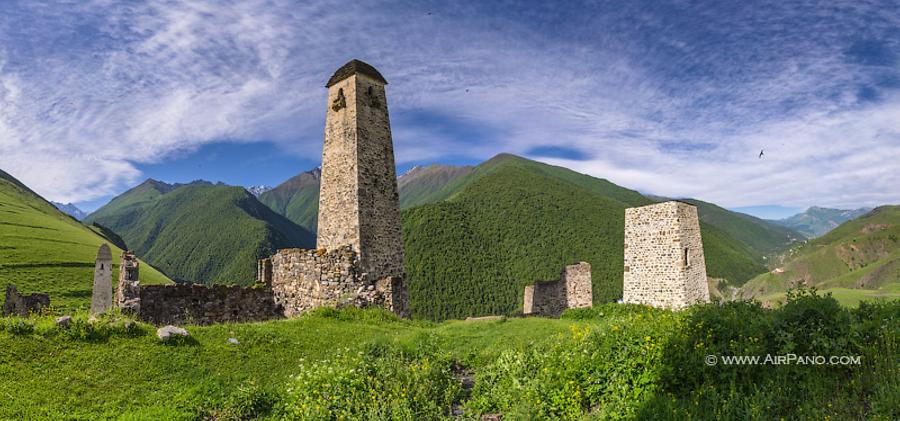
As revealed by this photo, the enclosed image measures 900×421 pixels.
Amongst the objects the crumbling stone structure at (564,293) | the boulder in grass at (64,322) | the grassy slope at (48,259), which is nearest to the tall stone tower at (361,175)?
the boulder in grass at (64,322)

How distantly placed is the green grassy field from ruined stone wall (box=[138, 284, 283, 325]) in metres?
4.35

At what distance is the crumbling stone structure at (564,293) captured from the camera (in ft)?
89.8

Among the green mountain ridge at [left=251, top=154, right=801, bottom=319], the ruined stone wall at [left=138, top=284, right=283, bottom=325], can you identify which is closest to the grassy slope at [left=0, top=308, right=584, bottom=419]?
the ruined stone wall at [left=138, top=284, right=283, bottom=325]

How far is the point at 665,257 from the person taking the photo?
2122cm

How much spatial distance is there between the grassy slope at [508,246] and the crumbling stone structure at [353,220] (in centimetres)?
3910

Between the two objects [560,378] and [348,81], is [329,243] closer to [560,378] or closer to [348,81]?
[348,81]

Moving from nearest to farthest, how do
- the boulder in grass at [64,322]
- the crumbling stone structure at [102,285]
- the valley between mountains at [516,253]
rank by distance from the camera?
the boulder in grass at [64,322], the crumbling stone structure at [102,285], the valley between mountains at [516,253]

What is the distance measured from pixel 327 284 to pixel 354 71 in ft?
27.6

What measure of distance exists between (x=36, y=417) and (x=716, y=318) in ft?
31.8

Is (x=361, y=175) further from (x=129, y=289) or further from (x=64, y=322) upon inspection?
(x=64, y=322)

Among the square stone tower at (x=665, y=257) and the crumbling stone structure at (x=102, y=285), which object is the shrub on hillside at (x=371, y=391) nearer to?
the crumbling stone structure at (x=102, y=285)

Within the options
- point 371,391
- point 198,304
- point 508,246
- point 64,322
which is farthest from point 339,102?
point 508,246

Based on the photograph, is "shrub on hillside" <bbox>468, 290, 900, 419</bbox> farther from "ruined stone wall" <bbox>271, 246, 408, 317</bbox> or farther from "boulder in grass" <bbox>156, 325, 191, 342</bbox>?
"ruined stone wall" <bbox>271, 246, 408, 317</bbox>

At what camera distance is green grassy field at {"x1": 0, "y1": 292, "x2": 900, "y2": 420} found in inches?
219
